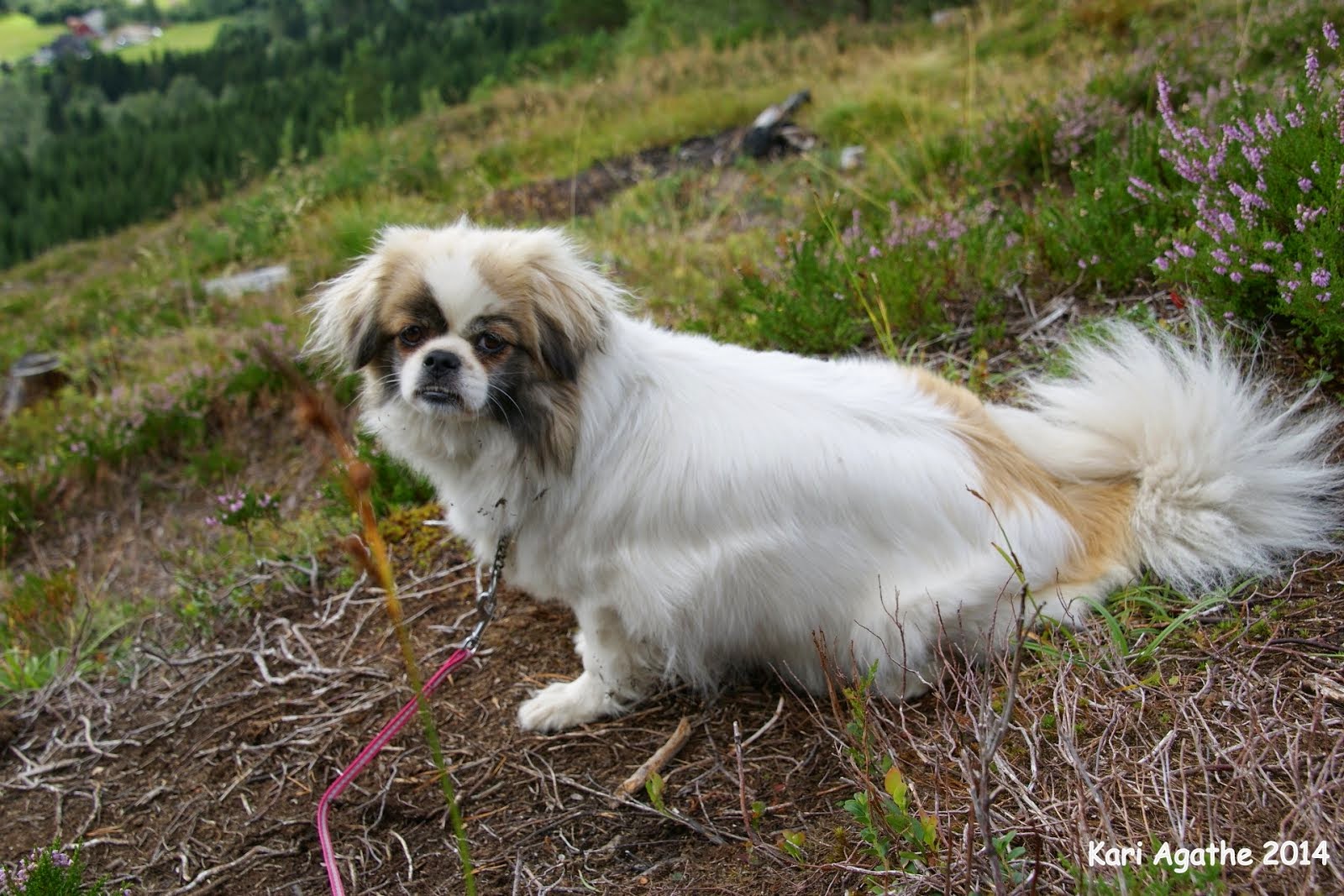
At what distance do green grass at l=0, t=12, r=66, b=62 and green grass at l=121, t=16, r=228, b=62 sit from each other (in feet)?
7.97

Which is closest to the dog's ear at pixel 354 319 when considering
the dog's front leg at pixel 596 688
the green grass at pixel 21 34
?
the dog's front leg at pixel 596 688

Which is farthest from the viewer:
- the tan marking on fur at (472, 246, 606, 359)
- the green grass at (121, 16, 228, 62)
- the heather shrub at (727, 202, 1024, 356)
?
the green grass at (121, 16, 228, 62)

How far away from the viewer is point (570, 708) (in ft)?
8.99

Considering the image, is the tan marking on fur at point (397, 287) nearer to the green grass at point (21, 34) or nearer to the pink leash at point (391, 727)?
the pink leash at point (391, 727)

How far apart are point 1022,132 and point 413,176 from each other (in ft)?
24.7

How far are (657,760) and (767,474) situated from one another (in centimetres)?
82

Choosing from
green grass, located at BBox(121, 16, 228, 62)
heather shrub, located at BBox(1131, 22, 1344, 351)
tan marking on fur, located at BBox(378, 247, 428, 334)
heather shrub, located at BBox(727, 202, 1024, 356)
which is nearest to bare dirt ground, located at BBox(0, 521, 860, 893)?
tan marking on fur, located at BBox(378, 247, 428, 334)

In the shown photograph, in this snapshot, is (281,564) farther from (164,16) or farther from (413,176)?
(164,16)

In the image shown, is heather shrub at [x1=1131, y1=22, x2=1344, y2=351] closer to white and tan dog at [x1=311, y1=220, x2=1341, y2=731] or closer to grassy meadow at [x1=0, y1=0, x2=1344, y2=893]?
grassy meadow at [x1=0, y1=0, x2=1344, y2=893]

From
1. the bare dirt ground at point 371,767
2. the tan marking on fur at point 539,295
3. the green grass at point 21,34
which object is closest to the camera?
the bare dirt ground at point 371,767

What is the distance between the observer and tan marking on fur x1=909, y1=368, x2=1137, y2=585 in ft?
8.19

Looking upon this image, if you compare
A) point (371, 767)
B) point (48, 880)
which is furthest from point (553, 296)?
point (48, 880)

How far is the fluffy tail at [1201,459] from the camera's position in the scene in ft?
8.00

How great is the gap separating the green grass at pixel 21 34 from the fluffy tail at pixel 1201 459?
3399cm
